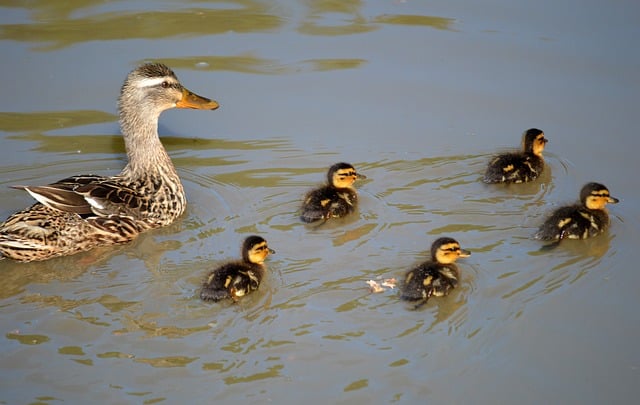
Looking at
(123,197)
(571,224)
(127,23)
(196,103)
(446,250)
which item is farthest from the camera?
(127,23)

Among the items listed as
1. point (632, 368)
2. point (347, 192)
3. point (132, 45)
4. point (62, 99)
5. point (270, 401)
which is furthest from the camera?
point (132, 45)

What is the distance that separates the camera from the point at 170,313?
4469 millimetres

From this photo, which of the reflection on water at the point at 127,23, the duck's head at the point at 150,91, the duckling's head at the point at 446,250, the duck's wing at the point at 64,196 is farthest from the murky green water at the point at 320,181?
the duck's head at the point at 150,91

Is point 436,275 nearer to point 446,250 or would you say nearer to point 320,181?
point 446,250

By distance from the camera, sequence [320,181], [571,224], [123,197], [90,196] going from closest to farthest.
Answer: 1. [571,224]
2. [90,196]
3. [123,197]
4. [320,181]

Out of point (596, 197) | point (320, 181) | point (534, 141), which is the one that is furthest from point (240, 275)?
point (534, 141)

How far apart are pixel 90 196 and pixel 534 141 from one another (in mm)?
2686

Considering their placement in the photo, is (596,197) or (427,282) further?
(596,197)

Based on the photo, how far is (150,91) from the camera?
5750mm

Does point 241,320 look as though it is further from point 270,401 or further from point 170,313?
point 270,401

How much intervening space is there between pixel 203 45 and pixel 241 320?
348cm

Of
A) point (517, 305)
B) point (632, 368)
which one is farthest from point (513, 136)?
point (632, 368)

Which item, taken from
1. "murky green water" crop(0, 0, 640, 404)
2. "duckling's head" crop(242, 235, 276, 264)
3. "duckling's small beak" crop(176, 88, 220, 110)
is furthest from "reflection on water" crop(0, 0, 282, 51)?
"duckling's head" crop(242, 235, 276, 264)

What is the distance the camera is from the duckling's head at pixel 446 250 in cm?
472
